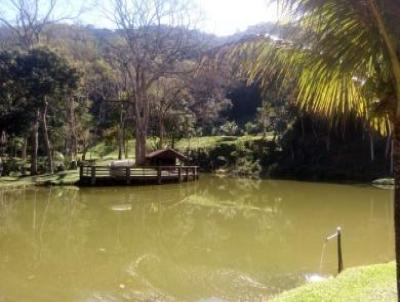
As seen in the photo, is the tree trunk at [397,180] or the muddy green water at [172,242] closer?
the tree trunk at [397,180]

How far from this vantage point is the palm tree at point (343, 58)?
4531 mm

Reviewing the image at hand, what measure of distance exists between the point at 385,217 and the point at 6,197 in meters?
17.4

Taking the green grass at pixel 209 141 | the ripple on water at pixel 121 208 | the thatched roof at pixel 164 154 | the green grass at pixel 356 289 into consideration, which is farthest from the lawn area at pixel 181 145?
the green grass at pixel 356 289

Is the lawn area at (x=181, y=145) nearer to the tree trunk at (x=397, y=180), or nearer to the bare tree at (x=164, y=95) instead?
the bare tree at (x=164, y=95)

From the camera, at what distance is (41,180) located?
93.7 feet

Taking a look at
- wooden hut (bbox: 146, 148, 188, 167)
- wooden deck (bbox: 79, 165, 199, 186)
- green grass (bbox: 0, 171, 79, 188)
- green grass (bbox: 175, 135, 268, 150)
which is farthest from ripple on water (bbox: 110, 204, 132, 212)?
green grass (bbox: 175, 135, 268, 150)

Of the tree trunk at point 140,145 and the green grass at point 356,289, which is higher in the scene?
the tree trunk at point 140,145

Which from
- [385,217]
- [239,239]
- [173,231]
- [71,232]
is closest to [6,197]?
[71,232]

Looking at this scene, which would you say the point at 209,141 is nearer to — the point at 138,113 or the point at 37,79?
the point at 138,113

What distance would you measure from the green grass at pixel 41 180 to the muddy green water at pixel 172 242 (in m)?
1.33

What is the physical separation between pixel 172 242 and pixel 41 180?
51.2 feet

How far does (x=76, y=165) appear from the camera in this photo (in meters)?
37.2

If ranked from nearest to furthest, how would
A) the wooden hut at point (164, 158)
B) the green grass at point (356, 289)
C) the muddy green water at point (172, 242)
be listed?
the green grass at point (356, 289)
the muddy green water at point (172, 242)
the wooden hut at point (164, 158)

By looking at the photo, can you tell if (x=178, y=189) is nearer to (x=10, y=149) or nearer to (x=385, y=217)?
(x=385, y=217)
